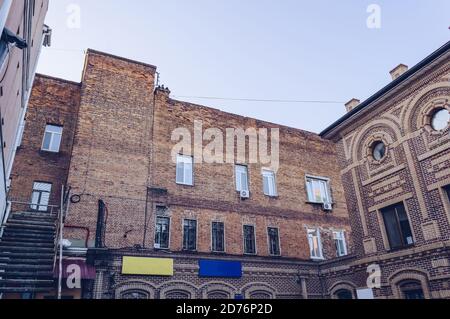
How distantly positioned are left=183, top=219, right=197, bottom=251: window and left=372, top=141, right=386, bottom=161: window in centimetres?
855

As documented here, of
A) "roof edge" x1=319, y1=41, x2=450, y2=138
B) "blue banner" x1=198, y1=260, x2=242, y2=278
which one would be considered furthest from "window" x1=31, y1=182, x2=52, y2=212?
"roof edge" x1=319, y1=41, x2=450, y2=138

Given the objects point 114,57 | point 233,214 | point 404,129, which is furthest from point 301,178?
point 114,57

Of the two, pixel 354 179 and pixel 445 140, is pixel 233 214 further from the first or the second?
pixel 445 140

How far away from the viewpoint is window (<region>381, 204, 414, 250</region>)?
11.9 metres

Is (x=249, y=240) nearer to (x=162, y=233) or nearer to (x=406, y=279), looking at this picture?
(x=162, y=233)

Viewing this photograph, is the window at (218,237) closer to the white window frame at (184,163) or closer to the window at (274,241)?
the white window frame at (184,163)

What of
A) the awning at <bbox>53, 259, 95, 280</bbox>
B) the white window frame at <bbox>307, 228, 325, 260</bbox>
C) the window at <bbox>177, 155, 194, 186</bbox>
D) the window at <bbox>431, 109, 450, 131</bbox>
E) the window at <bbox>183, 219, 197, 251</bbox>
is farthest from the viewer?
the white window frame at <bbox>307, 228, 325, 260</bbox>

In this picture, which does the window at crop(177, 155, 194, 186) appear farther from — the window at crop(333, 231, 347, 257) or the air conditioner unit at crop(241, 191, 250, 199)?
the window at crop(333, 231, 347, 257)

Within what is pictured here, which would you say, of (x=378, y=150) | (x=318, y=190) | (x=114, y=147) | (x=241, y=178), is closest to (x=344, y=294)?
(x=378, y=150)

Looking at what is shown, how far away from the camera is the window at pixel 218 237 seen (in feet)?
53.2

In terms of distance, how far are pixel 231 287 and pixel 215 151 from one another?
7.07m

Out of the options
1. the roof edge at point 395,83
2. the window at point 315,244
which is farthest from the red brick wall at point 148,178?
the roof edge at point 395,83

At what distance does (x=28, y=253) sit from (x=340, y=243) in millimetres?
15931
